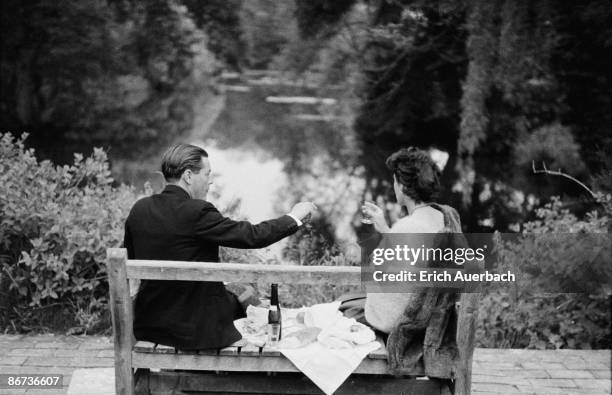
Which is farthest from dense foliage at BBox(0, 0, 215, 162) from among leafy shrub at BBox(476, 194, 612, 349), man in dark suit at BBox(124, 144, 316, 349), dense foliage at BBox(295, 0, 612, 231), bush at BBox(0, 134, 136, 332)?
man in dark suit at BBox(124, 144, 316, 349)

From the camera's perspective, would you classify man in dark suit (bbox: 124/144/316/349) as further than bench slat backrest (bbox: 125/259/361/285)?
Yes

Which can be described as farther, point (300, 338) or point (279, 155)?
point (279, 155)

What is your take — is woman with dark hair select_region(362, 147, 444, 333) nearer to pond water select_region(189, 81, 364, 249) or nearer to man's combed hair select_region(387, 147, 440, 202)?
man's combed hair select_region(387, 147, 440, 202)

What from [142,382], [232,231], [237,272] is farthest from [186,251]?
[142,382]

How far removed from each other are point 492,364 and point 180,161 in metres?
2.05

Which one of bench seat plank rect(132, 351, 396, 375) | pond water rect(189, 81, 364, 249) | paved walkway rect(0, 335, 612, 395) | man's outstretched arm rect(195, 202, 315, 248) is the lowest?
paved walkway rect(0, 335, 612, 395)

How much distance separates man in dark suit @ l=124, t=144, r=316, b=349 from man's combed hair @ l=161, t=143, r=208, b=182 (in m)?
0.06

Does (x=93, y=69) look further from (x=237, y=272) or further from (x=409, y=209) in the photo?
(x=237, y=272)

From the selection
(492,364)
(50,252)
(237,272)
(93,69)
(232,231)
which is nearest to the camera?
(237,272)

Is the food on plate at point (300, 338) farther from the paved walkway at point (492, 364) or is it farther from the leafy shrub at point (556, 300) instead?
the leafy shrub at point (556, 300)

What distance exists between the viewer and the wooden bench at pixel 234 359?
2.29 meters

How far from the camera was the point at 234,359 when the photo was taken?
8.08 ft

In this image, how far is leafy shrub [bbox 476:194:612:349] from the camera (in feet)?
13.3

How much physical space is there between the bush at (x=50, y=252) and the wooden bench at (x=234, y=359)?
1538mm
